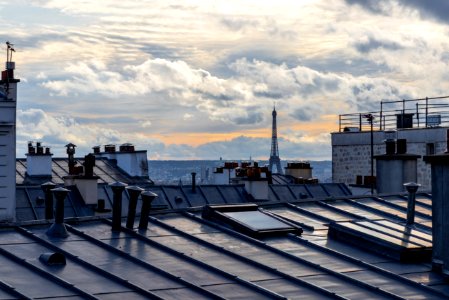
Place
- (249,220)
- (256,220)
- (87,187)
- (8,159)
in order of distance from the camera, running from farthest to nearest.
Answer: (87,187), (8,159), (256,220), (249,220)

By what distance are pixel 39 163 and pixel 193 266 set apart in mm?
45169

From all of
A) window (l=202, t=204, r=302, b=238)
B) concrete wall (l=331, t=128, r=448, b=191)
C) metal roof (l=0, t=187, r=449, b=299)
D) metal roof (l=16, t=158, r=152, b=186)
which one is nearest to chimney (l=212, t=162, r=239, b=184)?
metal roof (l=16, t=158, r=152, b=186)

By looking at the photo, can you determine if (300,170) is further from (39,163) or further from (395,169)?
(395,169)

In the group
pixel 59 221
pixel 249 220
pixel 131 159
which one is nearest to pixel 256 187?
pixel 131 159

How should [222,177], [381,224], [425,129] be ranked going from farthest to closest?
[222,177]
[425,129]
[381,224]

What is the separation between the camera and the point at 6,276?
1833 cm

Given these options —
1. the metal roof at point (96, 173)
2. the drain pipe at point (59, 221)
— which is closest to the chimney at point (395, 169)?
the drain pipe at point (59, 221)

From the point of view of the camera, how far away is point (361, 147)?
61469 mm

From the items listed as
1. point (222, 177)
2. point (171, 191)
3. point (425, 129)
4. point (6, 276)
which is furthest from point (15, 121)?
point (222, 177)

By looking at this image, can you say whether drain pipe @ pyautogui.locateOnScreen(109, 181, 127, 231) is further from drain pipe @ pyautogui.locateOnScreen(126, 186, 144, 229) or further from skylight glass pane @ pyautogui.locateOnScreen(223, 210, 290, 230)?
skylight glass pane @ pyautogui.locateOnScreen(223, 210, 290, 230)

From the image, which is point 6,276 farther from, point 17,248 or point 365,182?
point 365,182

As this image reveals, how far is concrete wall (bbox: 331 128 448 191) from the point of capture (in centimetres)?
5638

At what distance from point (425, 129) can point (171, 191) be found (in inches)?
591

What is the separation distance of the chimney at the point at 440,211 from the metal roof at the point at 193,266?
0.34 meters
